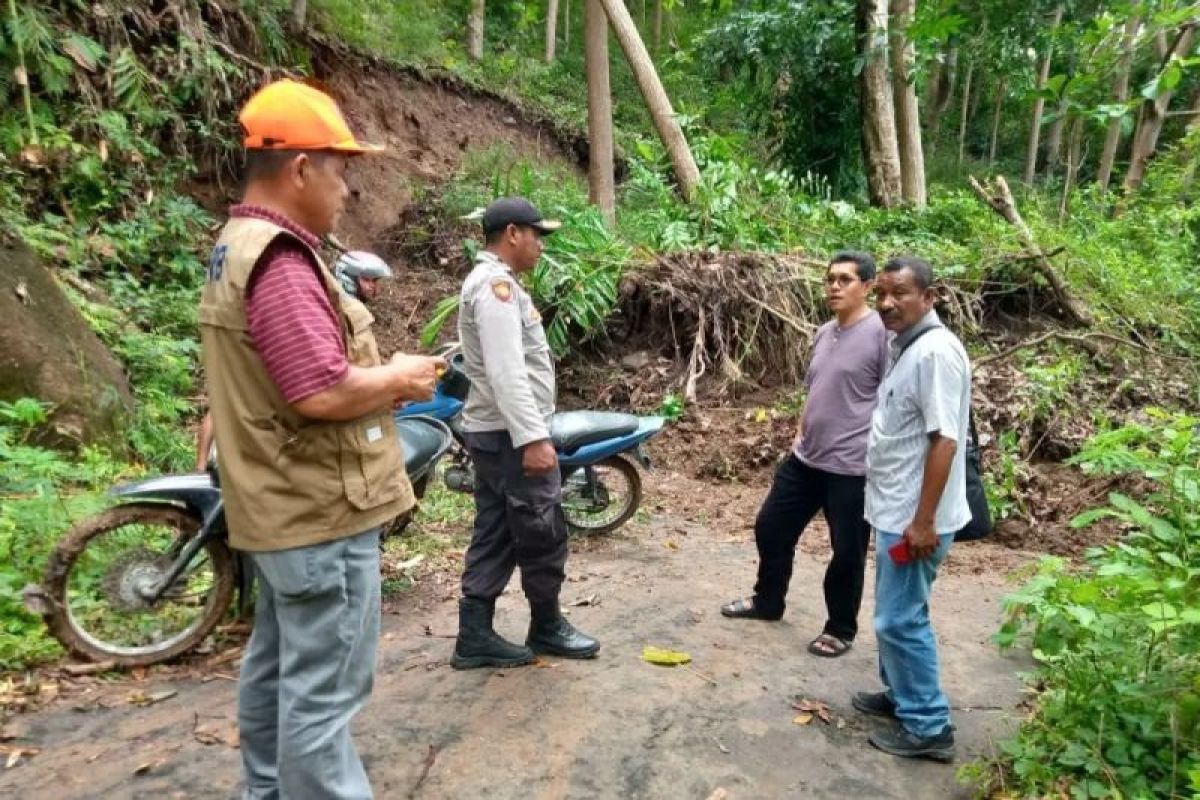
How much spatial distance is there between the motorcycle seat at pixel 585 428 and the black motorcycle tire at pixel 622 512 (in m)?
0.35

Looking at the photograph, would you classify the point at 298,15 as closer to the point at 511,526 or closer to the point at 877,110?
the point at 877,110

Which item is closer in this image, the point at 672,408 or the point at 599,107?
the point at 672,408

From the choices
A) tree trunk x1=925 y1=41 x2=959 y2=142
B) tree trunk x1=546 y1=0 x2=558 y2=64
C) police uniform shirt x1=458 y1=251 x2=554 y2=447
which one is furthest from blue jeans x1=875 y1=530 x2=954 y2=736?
tree trunk x1=925 y1=41 x2=959 y2=142

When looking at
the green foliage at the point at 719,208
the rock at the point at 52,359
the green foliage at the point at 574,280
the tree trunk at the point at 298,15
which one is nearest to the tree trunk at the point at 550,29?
the tree trunk at the point at 298,15

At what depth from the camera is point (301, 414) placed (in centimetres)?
191

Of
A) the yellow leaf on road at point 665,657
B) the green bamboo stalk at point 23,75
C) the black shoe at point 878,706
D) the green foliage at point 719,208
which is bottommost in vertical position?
the black shoe at point 878,706

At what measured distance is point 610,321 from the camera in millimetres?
8664

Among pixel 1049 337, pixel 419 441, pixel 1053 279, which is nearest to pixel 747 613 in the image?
pixel 419 441

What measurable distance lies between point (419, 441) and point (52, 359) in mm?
2638

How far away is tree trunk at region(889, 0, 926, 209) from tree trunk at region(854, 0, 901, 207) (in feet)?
0.48

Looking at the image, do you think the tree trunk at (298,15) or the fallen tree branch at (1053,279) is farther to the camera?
the tree trunk at (298,15)

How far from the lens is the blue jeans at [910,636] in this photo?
9.81ft

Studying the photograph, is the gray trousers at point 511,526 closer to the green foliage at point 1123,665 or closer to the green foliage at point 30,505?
the green foliage at point 1123,665

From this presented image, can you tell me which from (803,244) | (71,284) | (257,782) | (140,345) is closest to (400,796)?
(257,782)
